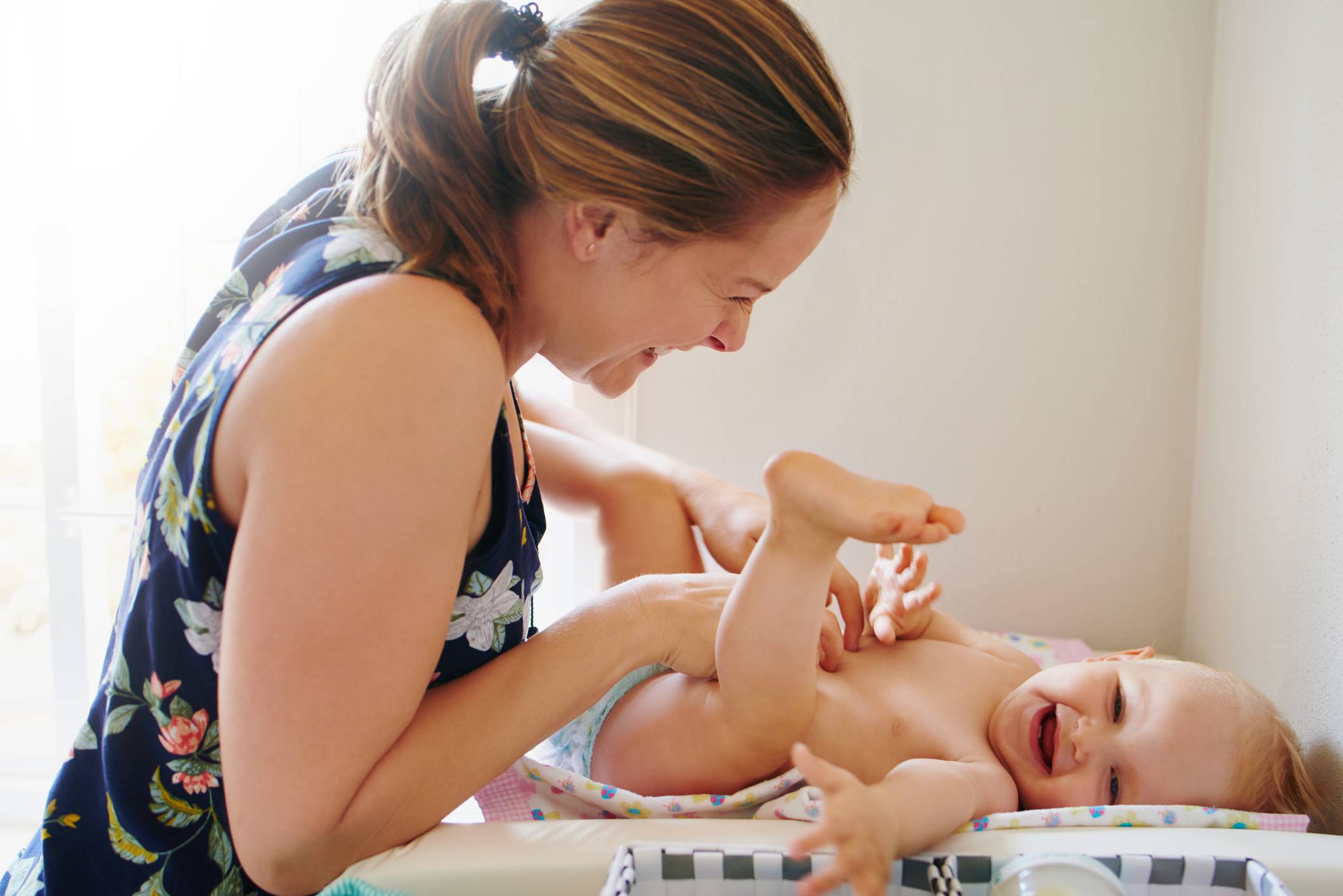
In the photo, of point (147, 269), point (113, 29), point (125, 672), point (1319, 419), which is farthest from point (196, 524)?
point (113, 29)

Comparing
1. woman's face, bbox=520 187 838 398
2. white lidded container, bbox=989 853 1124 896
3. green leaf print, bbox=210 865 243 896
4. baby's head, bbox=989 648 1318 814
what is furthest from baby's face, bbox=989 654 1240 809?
green leaf print, bbox=210 865 243 896

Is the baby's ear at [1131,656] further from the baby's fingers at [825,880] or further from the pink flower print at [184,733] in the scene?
the pink flower print at [184,733]

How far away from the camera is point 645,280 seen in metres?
0.86

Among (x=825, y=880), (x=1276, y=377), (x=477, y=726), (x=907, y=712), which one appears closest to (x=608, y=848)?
(x=477, y=726)

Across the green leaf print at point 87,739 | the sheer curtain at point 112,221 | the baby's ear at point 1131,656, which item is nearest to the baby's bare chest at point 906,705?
the baby's ear at point 1131,656

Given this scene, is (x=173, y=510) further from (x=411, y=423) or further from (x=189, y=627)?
(x=411, y=423)

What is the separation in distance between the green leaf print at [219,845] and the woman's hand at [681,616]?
1.31 ft

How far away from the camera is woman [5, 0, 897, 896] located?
656 millimetres

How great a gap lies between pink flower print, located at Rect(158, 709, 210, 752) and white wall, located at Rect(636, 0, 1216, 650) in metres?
1.06

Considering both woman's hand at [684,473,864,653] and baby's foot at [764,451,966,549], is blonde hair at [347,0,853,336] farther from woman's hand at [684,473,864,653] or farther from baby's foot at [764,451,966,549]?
woman's hand at [684,473,864,653]

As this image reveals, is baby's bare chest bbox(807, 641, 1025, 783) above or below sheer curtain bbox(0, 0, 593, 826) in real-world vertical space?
below

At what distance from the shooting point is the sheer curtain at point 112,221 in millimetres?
1919

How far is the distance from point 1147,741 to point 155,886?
98 centimetres

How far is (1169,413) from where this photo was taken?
1.56 m
